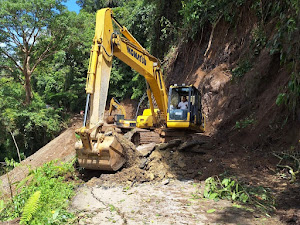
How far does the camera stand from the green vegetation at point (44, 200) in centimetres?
395

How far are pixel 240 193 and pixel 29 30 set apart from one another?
18404 mm

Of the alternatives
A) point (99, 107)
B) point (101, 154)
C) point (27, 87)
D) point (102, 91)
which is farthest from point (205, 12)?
point (27, 87)

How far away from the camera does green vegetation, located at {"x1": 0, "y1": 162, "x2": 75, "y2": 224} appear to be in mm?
3945

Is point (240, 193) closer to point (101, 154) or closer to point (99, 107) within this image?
point (101, 154)

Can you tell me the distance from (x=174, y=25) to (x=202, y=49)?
3545 millimetres

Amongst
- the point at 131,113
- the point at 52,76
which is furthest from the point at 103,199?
the point at 52,76

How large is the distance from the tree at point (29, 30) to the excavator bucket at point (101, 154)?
1480 cm

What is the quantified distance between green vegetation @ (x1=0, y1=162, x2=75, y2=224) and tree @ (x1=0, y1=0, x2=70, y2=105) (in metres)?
14.4

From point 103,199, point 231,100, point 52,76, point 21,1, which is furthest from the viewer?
point 52,76

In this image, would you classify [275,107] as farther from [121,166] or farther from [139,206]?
[139,206]

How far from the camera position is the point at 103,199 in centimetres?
523

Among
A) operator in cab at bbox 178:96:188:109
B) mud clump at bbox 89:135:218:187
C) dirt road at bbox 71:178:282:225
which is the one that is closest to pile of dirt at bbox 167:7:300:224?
mud clump at bbox 89:135:218:187

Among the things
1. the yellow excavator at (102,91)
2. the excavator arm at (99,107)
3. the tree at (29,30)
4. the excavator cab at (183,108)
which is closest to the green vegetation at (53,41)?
the tree at (29,30)

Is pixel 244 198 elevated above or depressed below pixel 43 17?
below
